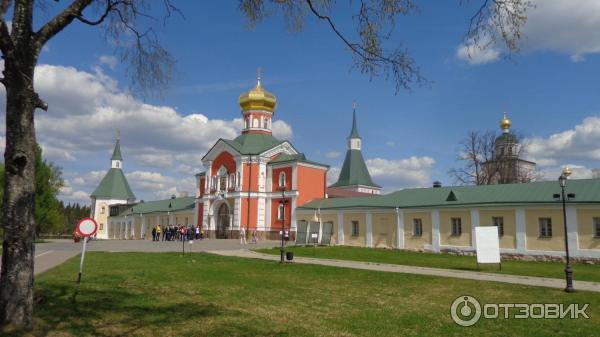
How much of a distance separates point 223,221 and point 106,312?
37.3 m

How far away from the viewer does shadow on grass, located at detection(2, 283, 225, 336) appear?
267 inches

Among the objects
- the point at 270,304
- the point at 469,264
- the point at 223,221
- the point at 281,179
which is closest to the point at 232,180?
the point at 223,221

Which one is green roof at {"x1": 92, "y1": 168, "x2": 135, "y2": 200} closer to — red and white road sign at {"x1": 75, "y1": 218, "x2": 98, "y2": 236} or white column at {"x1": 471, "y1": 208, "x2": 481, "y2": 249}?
white column at {"x1": 471, "y1": 208, "x2": 481, "y2": 249}

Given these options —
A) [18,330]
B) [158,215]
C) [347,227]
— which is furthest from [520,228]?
[158,215]

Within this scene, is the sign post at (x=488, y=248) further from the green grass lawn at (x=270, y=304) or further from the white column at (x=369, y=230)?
the white column at (x=369, y=230)

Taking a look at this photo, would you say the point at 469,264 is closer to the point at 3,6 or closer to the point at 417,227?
the point at 417,227

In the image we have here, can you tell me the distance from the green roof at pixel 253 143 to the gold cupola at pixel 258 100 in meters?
2.87

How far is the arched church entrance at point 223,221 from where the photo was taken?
4395 centimetres

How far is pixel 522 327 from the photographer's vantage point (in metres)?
8.05

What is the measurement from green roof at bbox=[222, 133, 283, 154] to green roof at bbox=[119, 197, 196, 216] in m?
9.83

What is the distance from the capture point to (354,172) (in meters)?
64.8

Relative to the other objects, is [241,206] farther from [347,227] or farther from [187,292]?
[187,292]

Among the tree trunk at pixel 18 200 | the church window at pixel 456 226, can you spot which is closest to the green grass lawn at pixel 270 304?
the tree trunk at pixel 18 200

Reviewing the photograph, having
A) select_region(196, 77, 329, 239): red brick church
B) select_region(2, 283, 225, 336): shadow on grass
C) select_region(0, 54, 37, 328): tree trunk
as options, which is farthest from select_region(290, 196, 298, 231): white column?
select_region(0, 54, 37, 328): tree trunk
